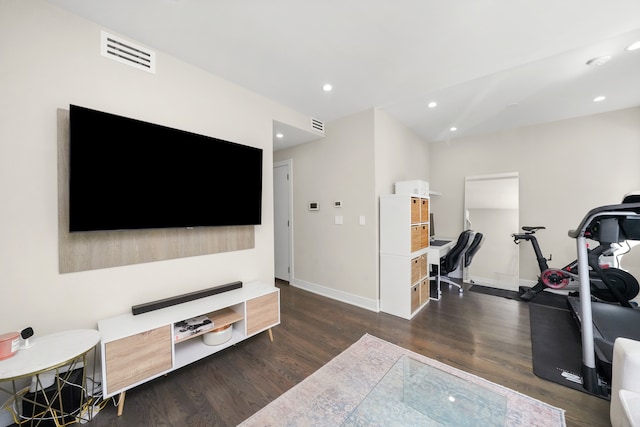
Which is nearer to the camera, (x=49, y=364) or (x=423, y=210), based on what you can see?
(x=49, y=364)

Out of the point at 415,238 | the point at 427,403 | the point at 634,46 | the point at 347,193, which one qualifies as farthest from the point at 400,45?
the point at 427,403

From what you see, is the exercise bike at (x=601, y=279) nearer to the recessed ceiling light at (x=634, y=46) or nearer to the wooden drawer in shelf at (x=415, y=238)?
the wooden drawer in shelf at (x=415, y=238)

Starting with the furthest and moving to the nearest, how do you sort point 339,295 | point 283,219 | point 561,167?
1. point 283,219
2. point 561,167
3. point 339,295

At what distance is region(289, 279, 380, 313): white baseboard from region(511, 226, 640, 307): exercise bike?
91.7 inches

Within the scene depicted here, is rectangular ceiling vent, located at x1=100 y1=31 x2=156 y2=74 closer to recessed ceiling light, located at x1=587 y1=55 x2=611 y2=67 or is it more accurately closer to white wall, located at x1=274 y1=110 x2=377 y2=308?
white wall, located at x1=274 y1=110 x2=377 y2=308

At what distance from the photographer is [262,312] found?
236 centimetres

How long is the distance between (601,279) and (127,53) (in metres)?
5.69

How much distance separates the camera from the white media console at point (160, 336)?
1.54 meters

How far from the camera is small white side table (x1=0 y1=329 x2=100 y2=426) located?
1250 millimetres

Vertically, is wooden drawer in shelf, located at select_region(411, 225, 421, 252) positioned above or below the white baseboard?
above

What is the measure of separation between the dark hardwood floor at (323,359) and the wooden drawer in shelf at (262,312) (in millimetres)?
233

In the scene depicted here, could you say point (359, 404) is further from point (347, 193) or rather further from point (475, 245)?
point (475, 245)

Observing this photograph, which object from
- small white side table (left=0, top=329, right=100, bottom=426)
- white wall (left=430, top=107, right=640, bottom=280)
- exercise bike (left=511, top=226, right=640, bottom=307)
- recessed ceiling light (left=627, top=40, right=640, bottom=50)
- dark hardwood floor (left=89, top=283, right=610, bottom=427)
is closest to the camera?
small white side table (left=0, top=329, right=100, bottom=426)

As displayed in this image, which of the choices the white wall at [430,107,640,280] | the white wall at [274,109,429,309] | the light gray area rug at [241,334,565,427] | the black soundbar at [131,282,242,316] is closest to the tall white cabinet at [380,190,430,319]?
the white wall at [274,109,429,309]
